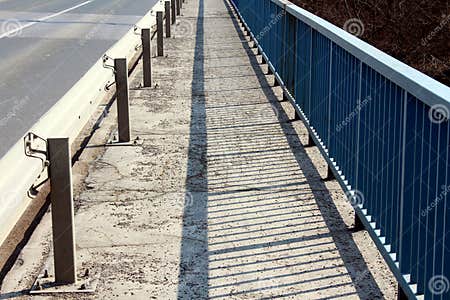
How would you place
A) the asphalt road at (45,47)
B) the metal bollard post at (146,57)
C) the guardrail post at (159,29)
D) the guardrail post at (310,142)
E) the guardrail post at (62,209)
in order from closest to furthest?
the guardrail post at (62,209) → the guardrail post at (310,142) → the asphalt road at (45,47) → the metal bollard post at (146,57) → the guardrail post at (159,29)

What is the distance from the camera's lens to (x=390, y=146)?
5270mm

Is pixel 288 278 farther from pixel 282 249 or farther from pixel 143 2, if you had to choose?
pixel 143 2

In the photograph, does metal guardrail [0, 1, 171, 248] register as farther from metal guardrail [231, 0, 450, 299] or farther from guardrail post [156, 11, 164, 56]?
guardrail post [156, 11, 164, 56]

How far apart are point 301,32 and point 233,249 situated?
14.4 feet

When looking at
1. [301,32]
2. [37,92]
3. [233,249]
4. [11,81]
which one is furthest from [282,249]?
[11,81]

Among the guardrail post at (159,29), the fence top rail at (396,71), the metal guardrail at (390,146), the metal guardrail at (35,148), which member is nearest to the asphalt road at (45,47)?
the guardrail post at (159,29)

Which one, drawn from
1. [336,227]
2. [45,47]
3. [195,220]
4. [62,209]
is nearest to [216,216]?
[195,220]

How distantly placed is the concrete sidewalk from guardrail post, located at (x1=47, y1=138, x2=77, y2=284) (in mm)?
235

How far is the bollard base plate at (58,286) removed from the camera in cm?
531

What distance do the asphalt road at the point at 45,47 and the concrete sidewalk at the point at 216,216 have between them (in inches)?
56.2

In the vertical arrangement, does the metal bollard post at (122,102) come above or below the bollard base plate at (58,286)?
above

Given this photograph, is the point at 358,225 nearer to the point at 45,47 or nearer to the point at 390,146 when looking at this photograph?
the point at 390,146

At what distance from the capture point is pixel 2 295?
528 cm

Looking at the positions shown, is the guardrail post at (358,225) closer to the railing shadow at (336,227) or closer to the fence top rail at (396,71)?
the railing shadow at (336,227)
